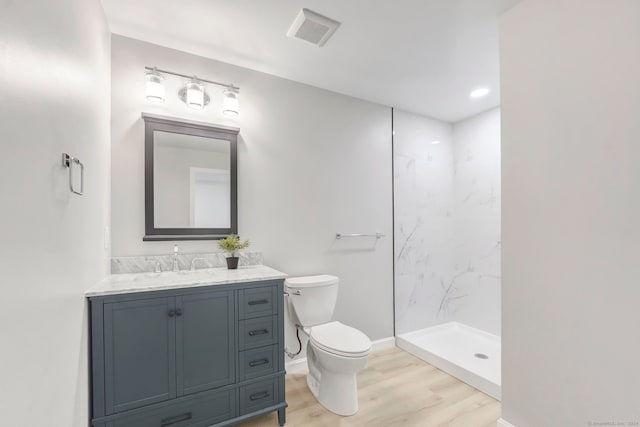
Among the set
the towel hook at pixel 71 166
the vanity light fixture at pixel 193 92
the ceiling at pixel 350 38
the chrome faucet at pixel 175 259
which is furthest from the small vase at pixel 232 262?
the ceiling at pixel 350 38

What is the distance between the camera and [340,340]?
1958 mm

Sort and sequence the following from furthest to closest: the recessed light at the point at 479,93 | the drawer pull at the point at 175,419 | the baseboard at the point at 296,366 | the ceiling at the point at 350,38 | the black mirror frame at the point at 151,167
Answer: the recessed light at the point at 479,93
the baseboard at the point at 296,366
the black mirror frame at the point at 151,167
the ceiling at the point at 350,38
the drawer pull at the point at 175,419

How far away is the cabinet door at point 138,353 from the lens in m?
1.40

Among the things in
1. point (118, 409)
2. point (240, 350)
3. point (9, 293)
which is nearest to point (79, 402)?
point (118, 409)

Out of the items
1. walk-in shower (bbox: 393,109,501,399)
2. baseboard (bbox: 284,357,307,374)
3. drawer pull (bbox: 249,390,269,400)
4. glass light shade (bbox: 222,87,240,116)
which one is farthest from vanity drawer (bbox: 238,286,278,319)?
walk-in shower (bbox: 393,109,501,399)

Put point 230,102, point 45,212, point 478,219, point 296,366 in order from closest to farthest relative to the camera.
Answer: point 45,212 < point 230,102 < point 296,366 < point 478,219

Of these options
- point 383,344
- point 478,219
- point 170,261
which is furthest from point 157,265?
point 478,219

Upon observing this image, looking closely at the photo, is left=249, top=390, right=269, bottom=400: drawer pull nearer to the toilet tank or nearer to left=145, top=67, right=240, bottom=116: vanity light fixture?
the toilet tank

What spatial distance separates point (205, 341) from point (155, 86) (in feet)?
5.44

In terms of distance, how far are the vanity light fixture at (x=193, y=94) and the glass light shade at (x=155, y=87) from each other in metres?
0.15

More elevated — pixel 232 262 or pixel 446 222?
pixel 446 222

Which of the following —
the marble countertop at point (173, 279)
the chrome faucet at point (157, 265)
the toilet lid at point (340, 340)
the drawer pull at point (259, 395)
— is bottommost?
the drawer pull at point (259, 395)

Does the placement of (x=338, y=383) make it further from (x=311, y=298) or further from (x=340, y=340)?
(x=311, y=298)

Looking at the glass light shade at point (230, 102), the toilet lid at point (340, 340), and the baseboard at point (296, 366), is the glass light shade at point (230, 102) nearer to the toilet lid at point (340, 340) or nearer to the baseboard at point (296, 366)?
the toilet lid at point (340, 340)
